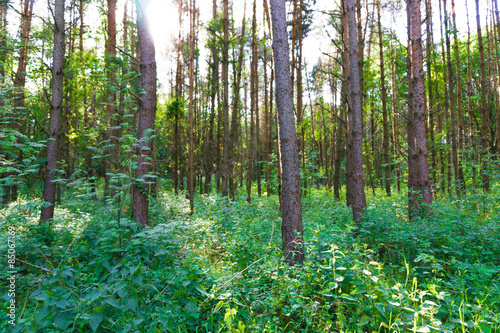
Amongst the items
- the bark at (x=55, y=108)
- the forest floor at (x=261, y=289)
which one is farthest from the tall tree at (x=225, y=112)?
the forest floor at (x=261, y=289)

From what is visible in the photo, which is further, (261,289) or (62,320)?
(261,289)

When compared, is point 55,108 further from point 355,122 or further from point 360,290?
point 360,290

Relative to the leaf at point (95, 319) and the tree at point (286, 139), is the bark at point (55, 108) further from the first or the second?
the tree at point (286, 139)

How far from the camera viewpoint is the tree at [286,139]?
407 cm

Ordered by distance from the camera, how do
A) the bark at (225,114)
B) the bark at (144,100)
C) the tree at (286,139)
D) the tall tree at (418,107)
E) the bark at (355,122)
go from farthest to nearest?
the bark at (225,114), the bark at (355,122), the tall tree at (418,107), the bark at (144,100), the tree at (286,139)

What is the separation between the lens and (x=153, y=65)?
18.8ft

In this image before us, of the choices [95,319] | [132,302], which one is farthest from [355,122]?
[95,319]

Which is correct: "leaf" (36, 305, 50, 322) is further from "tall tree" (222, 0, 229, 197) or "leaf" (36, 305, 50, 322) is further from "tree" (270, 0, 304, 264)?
"tall tree" (222, 0, 229, 197)

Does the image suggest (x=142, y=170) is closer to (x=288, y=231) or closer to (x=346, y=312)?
(x=288, y=231)

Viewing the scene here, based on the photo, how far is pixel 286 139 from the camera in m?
4.13

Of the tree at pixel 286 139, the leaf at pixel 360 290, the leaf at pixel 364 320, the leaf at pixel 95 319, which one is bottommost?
the leaf at pixel 364 320

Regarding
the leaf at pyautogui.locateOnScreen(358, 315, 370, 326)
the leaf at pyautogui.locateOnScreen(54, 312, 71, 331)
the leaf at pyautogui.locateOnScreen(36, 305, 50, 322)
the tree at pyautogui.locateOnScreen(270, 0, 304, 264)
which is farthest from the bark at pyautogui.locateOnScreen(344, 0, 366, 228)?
the leaf at pyautogui.locateOnScreen(36, 305, 50, 322)

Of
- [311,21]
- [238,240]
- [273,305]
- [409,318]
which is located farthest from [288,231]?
[311,21]

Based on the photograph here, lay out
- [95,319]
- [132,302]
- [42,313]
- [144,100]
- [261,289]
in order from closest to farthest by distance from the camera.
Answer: [42,313] → [95,319] → [132,302] → [261,289] → [144,100]
